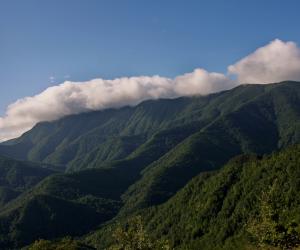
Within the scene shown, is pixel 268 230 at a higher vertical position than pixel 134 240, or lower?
lower

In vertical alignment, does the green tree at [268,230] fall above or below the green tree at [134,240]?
below

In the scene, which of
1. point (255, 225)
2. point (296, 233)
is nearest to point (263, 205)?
point (255, 225)

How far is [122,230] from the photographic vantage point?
107 m

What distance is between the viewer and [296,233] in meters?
167

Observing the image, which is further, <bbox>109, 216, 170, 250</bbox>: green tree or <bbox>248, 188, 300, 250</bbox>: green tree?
<bbox>248, 188, 300, 250</bbox>: green tree

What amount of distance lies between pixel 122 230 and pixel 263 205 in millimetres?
47616

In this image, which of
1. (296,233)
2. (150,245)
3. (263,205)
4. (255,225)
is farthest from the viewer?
(296,233)

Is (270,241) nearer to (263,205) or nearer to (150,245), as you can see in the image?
(263,205)

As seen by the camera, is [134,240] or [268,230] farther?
[268,230]

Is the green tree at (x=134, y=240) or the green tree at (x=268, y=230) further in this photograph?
the green tree at (x=268, y=230)

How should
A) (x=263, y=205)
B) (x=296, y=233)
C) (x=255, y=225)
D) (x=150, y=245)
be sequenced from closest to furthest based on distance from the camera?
(x=150, y=245), (x=263, y=205), (x=255, y=225), (x=296, y=233)

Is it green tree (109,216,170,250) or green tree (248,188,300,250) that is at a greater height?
green tree (109,216,170,250)

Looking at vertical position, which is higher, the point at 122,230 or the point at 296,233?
the point at 122,230

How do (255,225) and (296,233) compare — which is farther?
(296,233)
